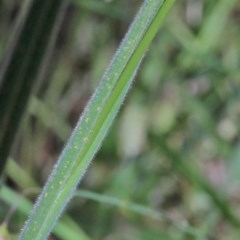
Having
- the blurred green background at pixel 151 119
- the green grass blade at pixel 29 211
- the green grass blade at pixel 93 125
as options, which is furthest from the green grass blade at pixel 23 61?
the blurred green background at pixel 151 119

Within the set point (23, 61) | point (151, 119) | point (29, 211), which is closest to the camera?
point (23, 61)

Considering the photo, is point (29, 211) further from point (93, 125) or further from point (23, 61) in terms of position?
point (93, 125)

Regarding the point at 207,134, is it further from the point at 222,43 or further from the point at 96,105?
the point at 96,105

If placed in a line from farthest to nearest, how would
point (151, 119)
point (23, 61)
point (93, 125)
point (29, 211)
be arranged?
point (151, 119), point (29, 211), point (23, 61), point (93, 125)

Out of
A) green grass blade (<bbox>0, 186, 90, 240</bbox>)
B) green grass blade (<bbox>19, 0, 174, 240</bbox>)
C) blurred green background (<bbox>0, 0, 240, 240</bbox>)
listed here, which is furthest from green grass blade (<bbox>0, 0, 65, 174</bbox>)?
blurred green background (<bbox>0, 0, 240, 240</bbox>)

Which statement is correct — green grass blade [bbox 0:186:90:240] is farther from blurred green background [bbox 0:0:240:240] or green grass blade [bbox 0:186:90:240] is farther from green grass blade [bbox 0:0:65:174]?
green grass blade [bbox 0:0:65:174]

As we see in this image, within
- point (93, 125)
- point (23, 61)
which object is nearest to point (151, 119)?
point (23, 61)
